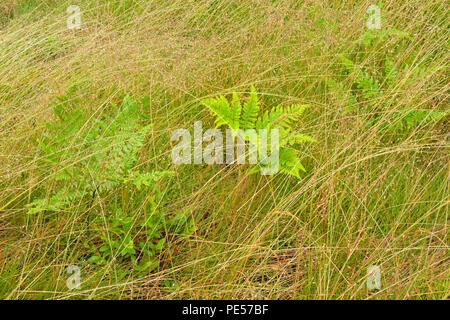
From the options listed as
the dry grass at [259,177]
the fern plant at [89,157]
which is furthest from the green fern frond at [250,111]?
the fern plant at [89,157]

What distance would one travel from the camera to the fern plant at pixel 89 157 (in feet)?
6.40

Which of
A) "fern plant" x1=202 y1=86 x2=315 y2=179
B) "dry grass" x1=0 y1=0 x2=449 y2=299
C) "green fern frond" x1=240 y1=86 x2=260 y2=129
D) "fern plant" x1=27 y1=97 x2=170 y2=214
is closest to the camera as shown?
"dry grass" x1=0 y1=0 x2=449 y2=299

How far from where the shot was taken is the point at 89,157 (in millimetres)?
2051

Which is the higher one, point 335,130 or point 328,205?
point 335,130

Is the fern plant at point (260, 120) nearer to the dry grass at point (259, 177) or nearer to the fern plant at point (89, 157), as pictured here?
the dry grass at point (259, 177)

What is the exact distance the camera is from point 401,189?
2109 mm

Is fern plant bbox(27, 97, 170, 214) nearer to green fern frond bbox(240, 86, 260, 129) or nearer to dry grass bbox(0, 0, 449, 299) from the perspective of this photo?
dry grass bbox(0, 0, 449, 299)

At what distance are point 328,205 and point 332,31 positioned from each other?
1424 mm

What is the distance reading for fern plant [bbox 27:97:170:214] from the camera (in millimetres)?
1951

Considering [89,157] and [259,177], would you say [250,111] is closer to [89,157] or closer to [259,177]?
[259,177]

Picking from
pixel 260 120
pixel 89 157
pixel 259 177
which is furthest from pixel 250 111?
pixel 89 157

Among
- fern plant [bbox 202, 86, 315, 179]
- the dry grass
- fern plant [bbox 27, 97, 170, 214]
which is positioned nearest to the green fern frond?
fern plant [bbox 202, 86, 315, 179]

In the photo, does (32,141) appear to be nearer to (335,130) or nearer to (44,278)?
(44,278)
